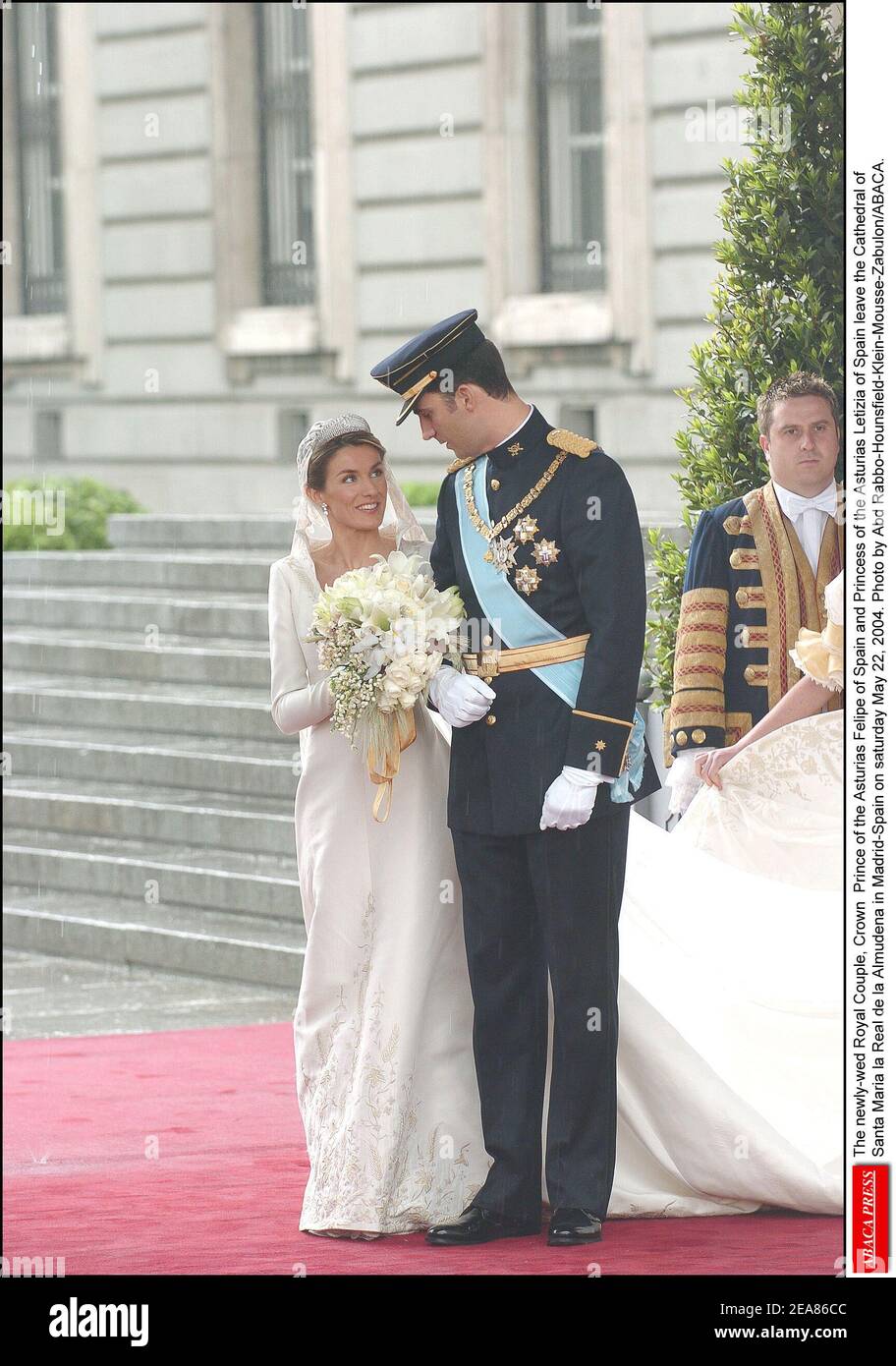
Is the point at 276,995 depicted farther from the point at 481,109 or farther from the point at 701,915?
the point at 481,109

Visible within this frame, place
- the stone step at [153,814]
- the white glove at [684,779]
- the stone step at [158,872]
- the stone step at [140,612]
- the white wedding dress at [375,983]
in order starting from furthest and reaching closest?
the stone step at [140,612]
the stone step at [153,814]
the stone step at [158,872]
the white glove at [684,779]
the white wedding dress at [375,983]

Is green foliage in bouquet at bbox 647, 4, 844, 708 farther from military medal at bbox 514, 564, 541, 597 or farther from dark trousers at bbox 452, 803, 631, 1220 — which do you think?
dark trousers at bbox 452, 803, 631, 1220

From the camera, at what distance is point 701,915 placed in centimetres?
598

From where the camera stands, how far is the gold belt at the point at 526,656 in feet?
16.9

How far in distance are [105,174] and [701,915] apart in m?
14.3

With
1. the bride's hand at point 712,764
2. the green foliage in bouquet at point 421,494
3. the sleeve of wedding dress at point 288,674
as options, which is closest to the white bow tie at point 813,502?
the bride's hand at point 712,764

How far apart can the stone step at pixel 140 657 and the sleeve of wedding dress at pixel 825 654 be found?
18.8 ft

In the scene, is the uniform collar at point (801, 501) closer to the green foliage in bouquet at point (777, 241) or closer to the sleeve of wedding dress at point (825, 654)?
the sleeve of wedding dress at point (825, 654)

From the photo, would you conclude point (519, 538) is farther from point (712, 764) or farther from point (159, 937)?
point (159, 937)

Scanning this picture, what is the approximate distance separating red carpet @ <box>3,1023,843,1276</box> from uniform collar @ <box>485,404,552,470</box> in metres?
1.69
